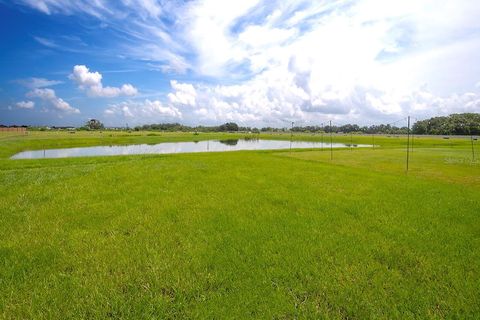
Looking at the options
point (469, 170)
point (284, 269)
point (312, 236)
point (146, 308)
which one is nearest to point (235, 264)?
point (284, 269)

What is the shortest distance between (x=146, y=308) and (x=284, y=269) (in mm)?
2484

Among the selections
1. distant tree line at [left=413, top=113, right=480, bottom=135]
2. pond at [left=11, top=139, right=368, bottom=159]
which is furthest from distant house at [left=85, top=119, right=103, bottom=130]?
distant tree line at [left=413, top=113, right=480, bottom=135]

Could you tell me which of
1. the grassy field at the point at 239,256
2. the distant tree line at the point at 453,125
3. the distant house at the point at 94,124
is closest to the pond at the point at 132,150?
the grassy field at the point at 239,256

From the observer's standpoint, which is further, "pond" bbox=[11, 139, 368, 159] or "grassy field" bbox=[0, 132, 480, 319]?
"pond" bbox=[11, 139, 368, 159]

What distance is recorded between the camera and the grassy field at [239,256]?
4215mm

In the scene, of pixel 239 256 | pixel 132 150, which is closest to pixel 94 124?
pixel 132 150

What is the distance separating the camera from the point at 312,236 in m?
6.76

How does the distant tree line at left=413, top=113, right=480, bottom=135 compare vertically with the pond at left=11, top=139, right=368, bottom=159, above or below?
above

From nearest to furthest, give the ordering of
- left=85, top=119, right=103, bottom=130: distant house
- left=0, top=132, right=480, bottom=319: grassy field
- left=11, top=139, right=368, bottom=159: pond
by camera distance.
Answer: left=0, top=132, right=480, bottom=319: grassy field
left=11, top=139, right=368, bottom=159: pond
left=85, top=119, right=103, bottom=130: distant house

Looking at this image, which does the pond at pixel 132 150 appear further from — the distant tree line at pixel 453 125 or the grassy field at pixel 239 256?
the distant tree line at pixel 453 125

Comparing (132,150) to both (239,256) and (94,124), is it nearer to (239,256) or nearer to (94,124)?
(239,256)

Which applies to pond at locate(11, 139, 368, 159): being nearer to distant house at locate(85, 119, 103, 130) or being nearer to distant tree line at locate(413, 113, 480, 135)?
distant tree line at locate(413, 113, 480, 135)

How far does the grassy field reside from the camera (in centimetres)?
421

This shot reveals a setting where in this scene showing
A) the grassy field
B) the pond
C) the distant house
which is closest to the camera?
the grassy field
